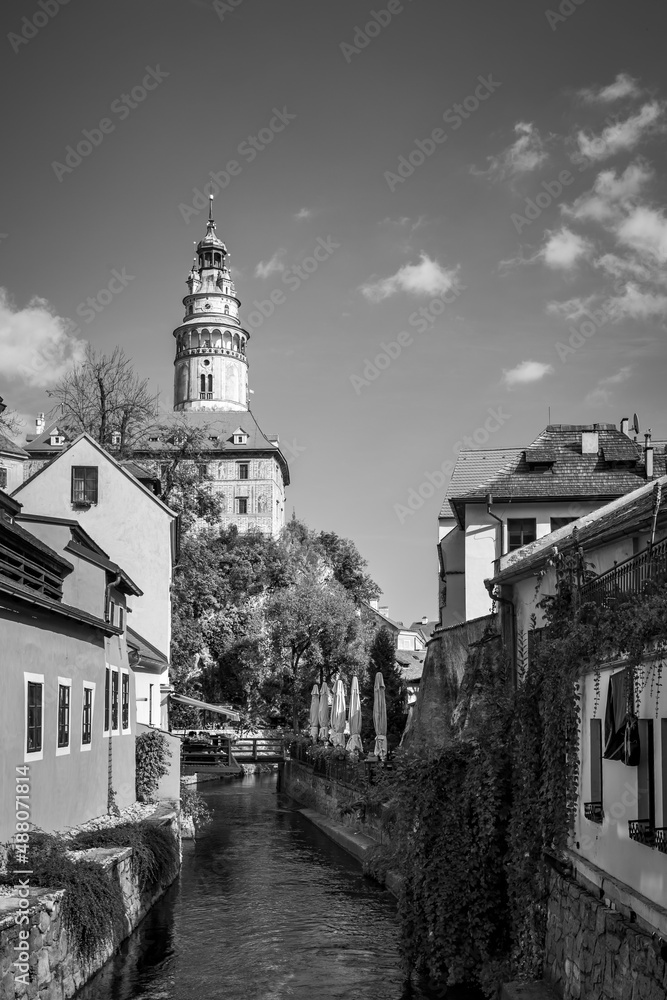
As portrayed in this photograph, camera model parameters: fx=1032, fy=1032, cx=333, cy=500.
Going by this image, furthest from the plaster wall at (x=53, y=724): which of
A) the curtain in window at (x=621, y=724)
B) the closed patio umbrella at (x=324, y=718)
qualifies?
the closed patio umbrella at (x=324, y=718)

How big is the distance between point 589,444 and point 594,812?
19.5 metres

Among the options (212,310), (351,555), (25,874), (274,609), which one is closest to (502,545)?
(25,874)

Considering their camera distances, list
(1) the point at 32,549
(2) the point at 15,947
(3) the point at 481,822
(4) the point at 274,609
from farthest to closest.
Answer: (4) the point at 274,609, (1) the point at 32,549, (3) the point at 481,822, (2) the point at 15,947

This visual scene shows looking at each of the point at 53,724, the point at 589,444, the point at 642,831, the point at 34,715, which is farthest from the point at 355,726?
the point at 642,831

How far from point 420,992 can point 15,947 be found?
219 inches

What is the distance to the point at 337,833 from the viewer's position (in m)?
26.1

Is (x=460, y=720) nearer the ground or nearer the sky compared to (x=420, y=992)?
nearer the sky

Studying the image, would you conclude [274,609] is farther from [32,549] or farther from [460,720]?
[32,549]

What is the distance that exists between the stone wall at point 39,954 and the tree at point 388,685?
35581mm

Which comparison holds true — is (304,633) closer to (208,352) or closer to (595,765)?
(595,765)

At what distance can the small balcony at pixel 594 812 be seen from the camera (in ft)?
→ 35.1

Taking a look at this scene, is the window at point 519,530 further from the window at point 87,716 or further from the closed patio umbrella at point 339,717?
the window at point 87,716

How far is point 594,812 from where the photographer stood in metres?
10.9

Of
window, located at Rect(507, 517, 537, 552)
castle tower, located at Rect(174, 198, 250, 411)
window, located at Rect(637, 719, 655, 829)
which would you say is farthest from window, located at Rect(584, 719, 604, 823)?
castle tower, located at Rect(174, 198, 250, 411)
